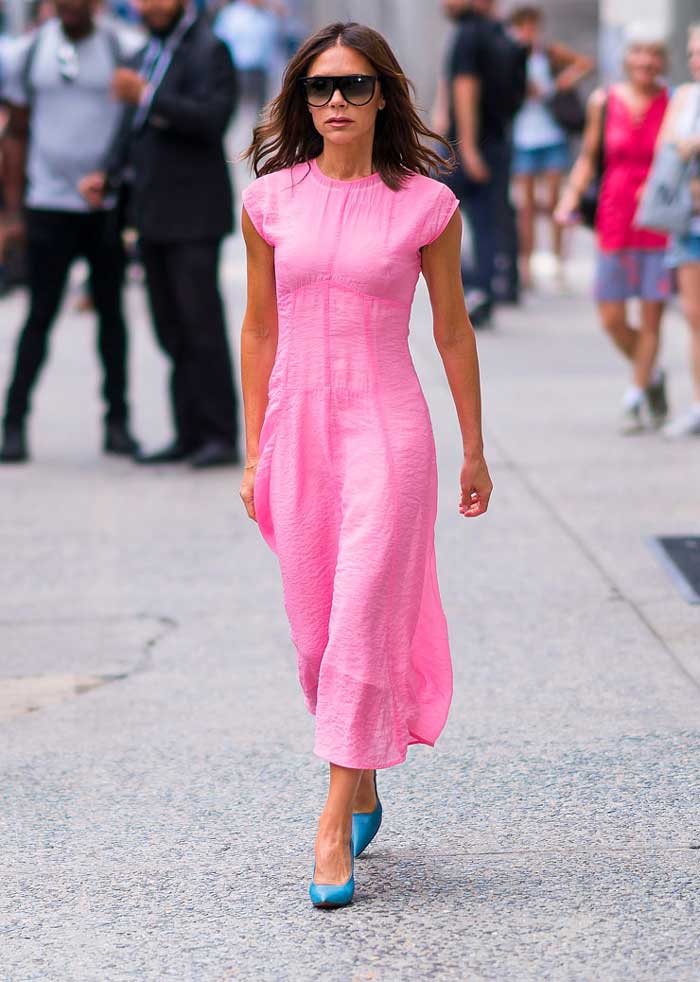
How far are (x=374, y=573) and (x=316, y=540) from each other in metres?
0.17

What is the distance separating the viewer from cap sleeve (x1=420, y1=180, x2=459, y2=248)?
3615mm

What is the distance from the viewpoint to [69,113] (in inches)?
324

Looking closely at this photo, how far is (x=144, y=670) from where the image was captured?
5.36 metres

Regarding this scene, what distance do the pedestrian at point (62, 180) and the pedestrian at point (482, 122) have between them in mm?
3951

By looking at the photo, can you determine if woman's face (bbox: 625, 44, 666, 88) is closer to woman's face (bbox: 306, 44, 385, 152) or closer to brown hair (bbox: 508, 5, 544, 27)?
woman's face (bbox: 306, 44, 385, 152)

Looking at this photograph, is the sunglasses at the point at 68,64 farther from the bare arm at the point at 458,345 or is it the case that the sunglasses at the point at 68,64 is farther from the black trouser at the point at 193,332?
the bare arm at the point at 458,345

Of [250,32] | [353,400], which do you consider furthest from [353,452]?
[250,32]

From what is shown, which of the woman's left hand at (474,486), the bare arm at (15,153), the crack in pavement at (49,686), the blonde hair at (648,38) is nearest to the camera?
the woman's left hand at (474,486)

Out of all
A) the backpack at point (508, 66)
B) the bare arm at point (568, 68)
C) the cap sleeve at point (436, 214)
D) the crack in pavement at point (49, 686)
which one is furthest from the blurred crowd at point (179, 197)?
the bare arm at point (568, 68)

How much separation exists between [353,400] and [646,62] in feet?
17.8

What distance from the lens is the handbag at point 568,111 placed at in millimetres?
14188

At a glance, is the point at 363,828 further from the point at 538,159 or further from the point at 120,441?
the point at 538,159

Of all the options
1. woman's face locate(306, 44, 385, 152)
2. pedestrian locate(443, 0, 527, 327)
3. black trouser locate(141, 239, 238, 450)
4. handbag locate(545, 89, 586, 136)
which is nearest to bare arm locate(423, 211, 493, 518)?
woman's face locate(306, 44, 385, 152)

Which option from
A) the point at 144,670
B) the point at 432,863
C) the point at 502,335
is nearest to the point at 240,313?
the point at 502,335
